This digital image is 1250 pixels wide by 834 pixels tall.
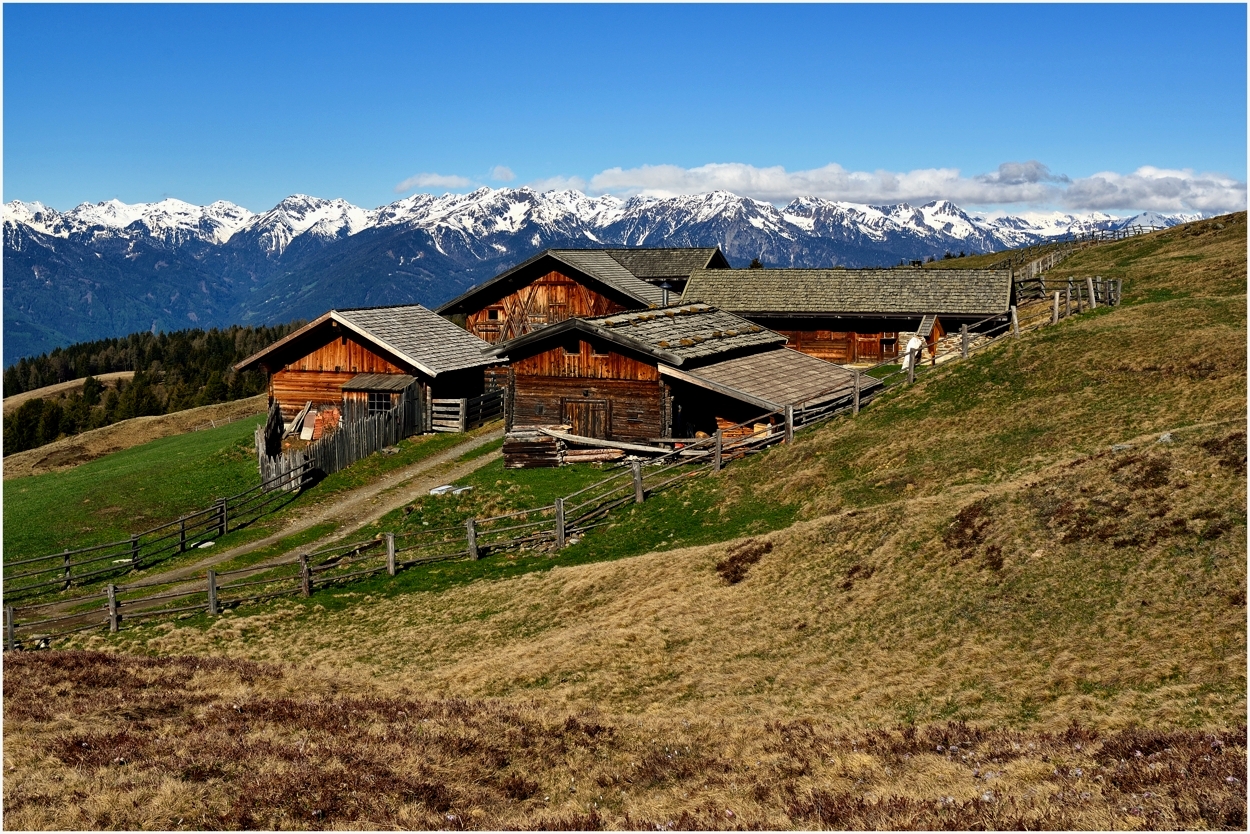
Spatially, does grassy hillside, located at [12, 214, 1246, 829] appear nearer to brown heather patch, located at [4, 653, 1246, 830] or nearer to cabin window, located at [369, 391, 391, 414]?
brown heather patch, located at [4, 653, 1246, 830]

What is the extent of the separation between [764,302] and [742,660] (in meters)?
41.0

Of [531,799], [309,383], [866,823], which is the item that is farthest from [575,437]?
[866,823]

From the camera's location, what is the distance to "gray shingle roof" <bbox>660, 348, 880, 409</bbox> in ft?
128

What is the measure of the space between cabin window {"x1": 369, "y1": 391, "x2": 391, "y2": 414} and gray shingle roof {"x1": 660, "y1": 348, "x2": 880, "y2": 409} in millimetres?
16513

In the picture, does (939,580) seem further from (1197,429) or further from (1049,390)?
(1049,390)

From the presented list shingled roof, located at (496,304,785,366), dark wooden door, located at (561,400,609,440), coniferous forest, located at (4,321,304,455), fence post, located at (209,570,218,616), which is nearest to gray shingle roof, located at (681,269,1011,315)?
shingled roof, located at (496,304,785,366)

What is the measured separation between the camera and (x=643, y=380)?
40875 millimetres

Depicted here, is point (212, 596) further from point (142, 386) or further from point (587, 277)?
point (142, 386)

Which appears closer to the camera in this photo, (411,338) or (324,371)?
(324,371)

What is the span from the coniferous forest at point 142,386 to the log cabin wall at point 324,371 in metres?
64.9

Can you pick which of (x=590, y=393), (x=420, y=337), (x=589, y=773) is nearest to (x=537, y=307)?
(x=420, y=337)

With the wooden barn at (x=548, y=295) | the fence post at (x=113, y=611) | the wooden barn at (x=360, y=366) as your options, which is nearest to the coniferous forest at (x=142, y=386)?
the wooden barn at (x=548, y=295)

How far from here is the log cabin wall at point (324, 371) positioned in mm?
50781

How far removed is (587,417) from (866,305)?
20809 mm
